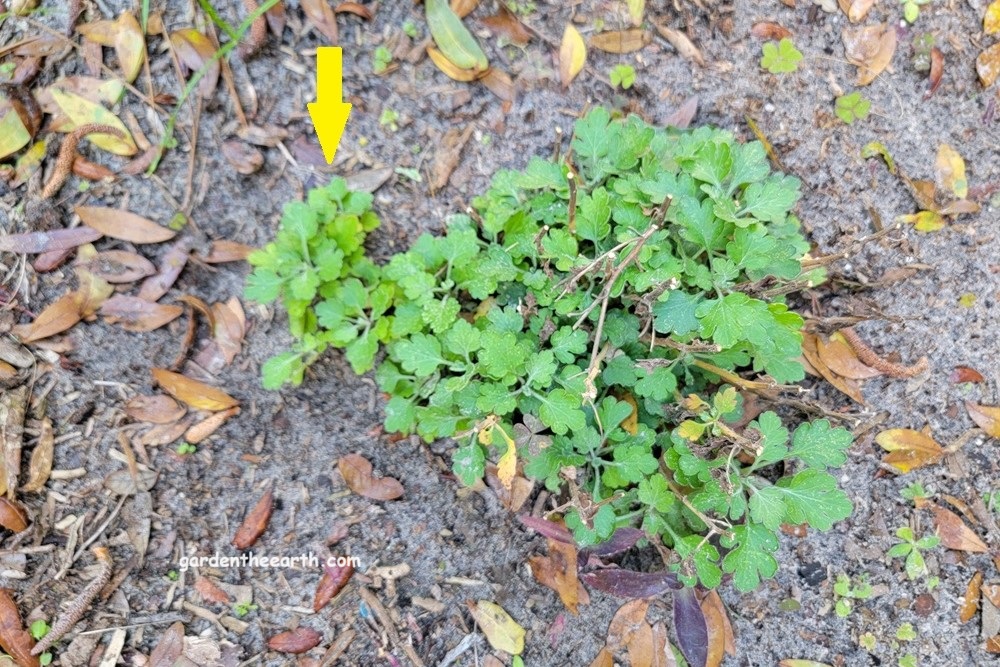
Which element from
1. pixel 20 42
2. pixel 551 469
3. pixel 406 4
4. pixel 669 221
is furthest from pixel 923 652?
pixel 20 42

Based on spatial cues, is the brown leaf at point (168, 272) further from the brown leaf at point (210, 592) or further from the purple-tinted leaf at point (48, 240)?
the brown leaf at point (210, 592)

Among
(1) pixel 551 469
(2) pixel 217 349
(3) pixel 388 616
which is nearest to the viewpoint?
(1) pixel 551 469

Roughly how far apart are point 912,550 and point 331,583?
1.88 meters

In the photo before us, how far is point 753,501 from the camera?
180 cm

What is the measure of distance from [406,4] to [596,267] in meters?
1.21

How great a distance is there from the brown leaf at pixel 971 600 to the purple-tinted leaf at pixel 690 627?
895 millimetres

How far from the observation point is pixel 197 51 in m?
2.28

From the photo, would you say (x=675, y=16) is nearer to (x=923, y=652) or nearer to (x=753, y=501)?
(x=753, y=501)

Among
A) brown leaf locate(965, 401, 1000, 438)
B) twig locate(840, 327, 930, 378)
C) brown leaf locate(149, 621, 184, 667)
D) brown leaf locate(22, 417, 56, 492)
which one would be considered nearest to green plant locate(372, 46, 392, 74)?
brown leaf locate(22, 417, 56, 492)

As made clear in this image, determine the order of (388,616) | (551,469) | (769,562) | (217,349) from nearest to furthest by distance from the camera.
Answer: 1. (769,562)
2. (551,469)
3. (388,616)
4. (217,349)

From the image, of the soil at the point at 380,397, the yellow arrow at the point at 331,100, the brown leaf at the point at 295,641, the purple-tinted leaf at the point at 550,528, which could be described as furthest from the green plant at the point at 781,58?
the brown leaf at the point at 295,641

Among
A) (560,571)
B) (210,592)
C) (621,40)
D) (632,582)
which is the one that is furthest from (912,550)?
(210,592)

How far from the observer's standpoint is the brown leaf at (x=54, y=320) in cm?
215

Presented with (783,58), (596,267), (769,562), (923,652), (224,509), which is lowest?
(923,652)
